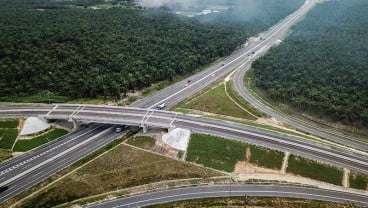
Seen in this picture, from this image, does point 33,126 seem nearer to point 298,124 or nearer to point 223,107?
point 223,107

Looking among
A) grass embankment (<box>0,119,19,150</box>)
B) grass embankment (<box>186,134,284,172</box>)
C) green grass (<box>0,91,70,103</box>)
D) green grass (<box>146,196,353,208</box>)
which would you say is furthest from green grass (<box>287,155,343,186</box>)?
green grass (<box>0,91,70,103</box>)

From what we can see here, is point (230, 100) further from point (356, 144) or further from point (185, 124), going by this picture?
point (356, 144)

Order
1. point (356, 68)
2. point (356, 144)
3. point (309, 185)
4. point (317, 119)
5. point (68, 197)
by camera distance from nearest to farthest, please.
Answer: point (68, 197)
point (309, 185)
point (356, 144)
point (317, 119)
point (356, 68)

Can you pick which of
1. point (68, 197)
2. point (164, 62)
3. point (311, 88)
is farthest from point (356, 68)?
point (68, 197)

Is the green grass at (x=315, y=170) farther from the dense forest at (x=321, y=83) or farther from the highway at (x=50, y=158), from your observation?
the highway at (x=50, y=158)

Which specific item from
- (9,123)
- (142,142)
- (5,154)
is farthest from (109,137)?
(9,123)
